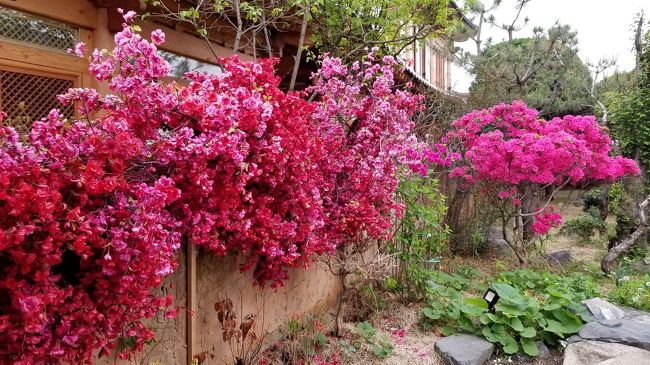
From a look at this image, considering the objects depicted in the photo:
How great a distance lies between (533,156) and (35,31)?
531cm

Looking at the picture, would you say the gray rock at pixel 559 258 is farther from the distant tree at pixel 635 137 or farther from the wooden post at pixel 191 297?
the wooden post at pixel 191 297

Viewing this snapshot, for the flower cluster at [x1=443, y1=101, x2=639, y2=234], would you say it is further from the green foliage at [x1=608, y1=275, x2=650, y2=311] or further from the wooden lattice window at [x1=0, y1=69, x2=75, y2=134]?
the wooden lattice window at [x1=0, y1=69, x2=75, y2=134]

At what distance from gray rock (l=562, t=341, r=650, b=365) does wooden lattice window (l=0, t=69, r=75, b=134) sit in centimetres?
456

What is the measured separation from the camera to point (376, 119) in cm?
362

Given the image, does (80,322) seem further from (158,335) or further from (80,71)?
(80,71)

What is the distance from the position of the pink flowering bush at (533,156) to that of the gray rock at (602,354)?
252 cm

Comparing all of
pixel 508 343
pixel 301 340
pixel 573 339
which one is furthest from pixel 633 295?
pixel 301 340

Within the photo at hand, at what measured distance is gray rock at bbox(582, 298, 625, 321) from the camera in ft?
13.4

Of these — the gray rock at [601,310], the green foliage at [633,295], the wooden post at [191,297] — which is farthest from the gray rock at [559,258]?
the wooden post at [191,297]

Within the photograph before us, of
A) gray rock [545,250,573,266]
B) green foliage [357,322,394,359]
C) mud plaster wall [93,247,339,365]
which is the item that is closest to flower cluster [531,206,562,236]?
gray rock [545,250,573,266]

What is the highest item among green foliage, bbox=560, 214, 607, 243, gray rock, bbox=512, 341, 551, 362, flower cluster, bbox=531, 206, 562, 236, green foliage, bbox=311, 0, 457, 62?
green foliage, bbox=311, 0, 457, 62

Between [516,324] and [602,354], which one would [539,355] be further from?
[602,354]

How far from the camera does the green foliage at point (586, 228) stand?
9.70 metres

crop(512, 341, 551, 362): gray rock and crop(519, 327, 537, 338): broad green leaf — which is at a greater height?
crop(519, 327, 537, 338): broad green leaf
